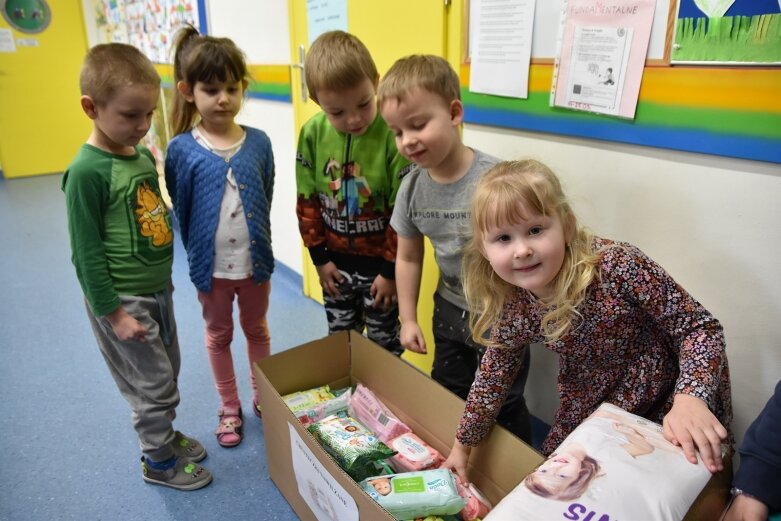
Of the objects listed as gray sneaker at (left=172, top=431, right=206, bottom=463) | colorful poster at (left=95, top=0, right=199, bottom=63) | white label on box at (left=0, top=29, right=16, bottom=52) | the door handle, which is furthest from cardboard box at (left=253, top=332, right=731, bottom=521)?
white label on box at (left=0, top=29, right=16, bottom=52)

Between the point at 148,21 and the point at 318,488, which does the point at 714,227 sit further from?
the point at 148,21

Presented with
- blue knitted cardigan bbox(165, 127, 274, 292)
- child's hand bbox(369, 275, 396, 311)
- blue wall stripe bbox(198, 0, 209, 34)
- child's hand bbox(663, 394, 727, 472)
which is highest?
blue wall stripe bbox(198, 0, 209, 34)

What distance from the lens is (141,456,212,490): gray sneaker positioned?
1.38 meters

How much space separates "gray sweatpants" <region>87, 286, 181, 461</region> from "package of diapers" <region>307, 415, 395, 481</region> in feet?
1.27

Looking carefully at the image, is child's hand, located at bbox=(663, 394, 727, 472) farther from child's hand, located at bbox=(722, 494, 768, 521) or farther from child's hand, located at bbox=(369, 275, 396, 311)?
child's hand, located at bbox=(369, 275, 396, 311)

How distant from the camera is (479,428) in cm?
102

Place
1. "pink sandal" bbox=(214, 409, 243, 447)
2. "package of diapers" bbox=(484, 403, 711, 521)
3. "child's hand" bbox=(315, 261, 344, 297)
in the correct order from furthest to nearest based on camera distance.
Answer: "pink sandal" bbox=(214, 409, 243, 447) < "child's hand" bbox=(315, 261, 344, 297) < "package of diapers" bbox=(484, 403, 711, 521)

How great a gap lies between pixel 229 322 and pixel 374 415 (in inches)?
20.2

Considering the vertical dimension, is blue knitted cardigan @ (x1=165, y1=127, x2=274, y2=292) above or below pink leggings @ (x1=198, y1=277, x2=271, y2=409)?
above

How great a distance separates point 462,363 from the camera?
4.33ft

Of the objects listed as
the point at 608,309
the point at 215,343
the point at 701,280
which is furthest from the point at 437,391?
the point at 215,343

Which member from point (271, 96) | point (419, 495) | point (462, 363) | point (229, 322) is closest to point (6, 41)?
point (271, 96)

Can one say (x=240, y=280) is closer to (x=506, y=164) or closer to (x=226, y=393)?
(x=226, y=393)

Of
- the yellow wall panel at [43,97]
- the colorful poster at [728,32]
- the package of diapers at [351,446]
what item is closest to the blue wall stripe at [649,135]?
the colorful poster at [728,32]
